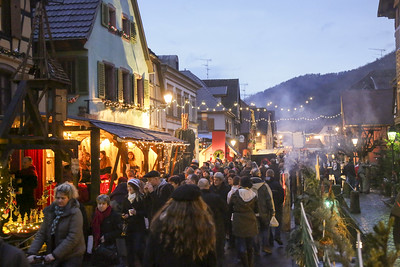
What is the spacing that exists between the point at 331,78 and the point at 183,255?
169511 mm

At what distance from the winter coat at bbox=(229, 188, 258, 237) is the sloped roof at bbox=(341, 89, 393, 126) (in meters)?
36.5

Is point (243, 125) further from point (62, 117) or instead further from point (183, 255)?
point (183, 255)

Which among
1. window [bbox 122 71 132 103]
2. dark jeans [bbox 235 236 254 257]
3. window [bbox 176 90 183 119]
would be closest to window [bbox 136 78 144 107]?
window [bbox 122 71 132 103]

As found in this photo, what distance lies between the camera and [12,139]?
1003cm

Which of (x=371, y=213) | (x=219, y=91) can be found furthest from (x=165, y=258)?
(x=219, y=91)

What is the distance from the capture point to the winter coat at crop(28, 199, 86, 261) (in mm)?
6539

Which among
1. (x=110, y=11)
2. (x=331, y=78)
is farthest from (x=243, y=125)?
(x=331, y=78)

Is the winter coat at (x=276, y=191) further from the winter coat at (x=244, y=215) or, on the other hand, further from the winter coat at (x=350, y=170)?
the winter coat at (x=350, y=170)

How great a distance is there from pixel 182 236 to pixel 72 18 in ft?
51.7

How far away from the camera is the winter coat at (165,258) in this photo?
4340mm

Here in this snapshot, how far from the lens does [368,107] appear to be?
48281 millimetres

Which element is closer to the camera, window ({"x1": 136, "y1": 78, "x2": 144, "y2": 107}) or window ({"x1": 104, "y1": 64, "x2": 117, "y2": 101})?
window ({"x1": 104, "y1": 64, "x2": 117, "y2": 101})

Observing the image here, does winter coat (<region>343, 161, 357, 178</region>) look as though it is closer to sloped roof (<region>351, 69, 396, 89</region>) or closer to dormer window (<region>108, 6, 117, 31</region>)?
dormer window (<region>108, 6, 117, 31</region>)

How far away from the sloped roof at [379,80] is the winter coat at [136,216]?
178ft
